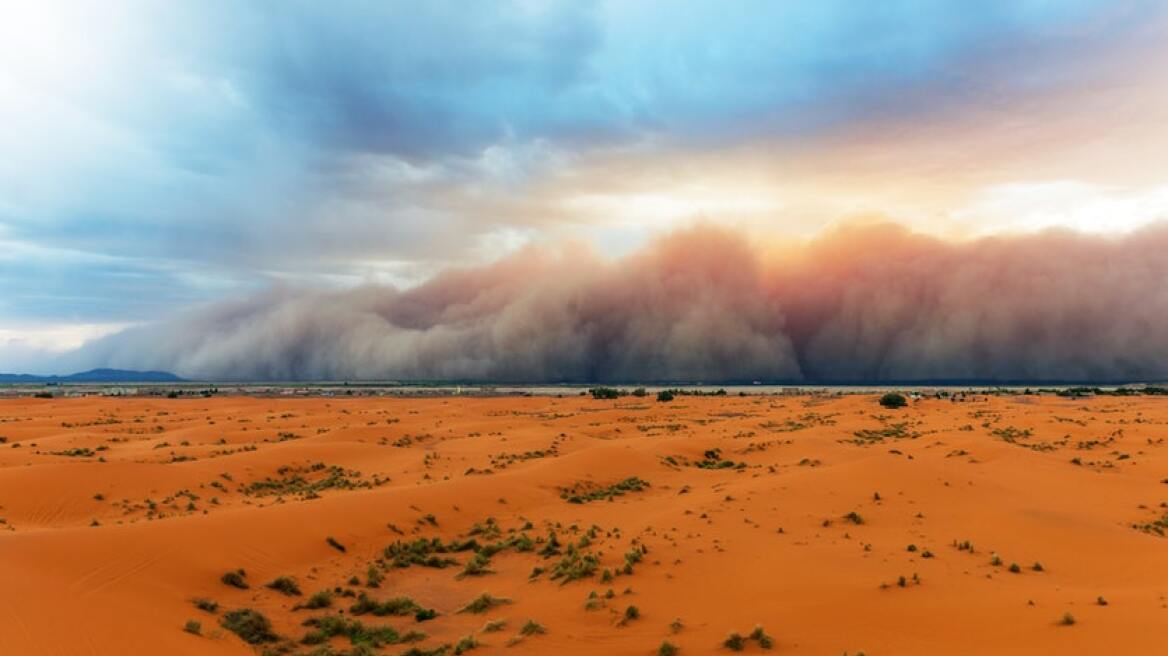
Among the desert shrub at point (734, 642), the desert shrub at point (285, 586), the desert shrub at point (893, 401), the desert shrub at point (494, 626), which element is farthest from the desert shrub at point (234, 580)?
the desert shrub at point (893, 401)

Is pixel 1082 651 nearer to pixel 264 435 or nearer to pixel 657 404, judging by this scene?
pixel 264 435

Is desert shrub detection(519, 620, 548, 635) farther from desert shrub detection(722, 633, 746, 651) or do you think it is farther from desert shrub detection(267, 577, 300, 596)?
desert shrub detection(267, 577, 300, 596)

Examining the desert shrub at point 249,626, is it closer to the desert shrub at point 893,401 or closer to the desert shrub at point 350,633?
the desert shrub at point 350,633

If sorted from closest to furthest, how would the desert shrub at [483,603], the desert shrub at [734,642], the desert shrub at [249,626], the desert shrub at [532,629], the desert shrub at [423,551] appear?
the desert shrub at [734,642], the desert shrub at [249,626], the desert shrub at [532,629], the desert shrub at [483,603], the desert shrub at [423,551]

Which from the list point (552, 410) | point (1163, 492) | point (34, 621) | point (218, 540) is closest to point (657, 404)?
point (552, 410)

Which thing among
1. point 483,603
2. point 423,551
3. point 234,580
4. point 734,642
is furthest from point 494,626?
point 423,551

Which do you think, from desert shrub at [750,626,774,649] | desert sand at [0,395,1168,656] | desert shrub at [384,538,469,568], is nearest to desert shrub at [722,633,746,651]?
desert sand at [0,395,1168,656]
